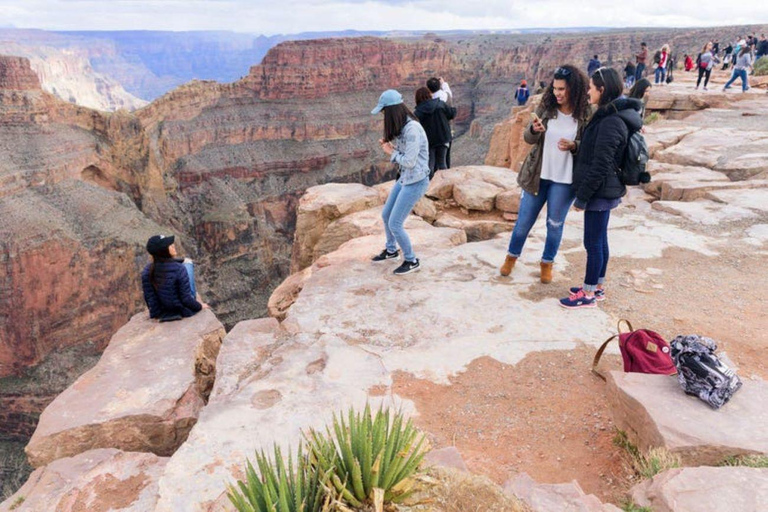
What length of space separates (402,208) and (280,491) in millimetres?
3754

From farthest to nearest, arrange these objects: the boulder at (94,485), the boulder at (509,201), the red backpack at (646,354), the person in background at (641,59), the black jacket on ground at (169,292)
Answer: the person in background at (641,59) → the boulder at (509,201) → the black jacket on ground at (169,292) → the red backpack at (646,354) → the boulder at (94,485)

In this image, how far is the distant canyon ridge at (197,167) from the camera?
24375 mm

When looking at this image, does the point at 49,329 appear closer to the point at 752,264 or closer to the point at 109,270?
the point at 109,270

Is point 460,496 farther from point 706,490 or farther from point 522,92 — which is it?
point 522,92

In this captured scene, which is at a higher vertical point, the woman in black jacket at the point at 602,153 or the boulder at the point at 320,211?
the woman in black jacket at the point at 602,153

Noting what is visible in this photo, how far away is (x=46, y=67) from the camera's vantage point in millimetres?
140125

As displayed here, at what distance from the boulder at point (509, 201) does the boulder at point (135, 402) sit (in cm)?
538

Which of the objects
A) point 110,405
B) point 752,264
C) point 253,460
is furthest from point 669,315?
point 110,405

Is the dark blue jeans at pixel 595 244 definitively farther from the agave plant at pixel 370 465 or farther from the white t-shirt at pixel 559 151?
the agave plant at pixel 370 465

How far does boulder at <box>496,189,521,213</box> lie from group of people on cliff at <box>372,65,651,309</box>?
308 cm

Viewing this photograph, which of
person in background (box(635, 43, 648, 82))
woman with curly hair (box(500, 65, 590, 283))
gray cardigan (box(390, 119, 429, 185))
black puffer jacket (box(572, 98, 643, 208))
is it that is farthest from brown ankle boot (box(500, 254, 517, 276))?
person in background (box(635, 43, 648, 82))

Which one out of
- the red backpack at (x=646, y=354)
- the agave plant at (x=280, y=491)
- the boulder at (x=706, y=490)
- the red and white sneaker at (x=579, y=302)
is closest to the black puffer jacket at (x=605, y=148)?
the red and white sneaker at (x=579, y=302)

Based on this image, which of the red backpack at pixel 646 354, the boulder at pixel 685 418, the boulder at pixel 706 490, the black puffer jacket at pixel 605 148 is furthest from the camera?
the black puffer jacket at pixel 605 148

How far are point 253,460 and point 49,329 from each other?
26.9 metres
